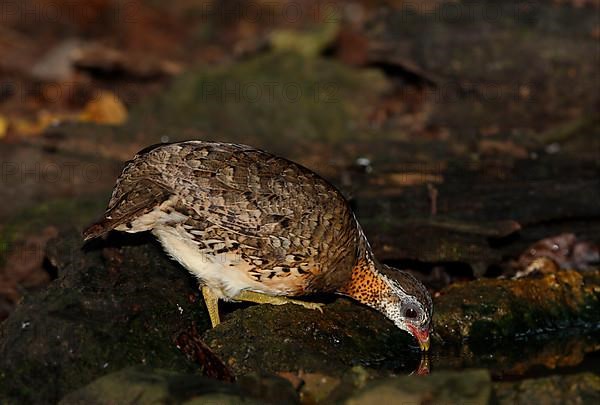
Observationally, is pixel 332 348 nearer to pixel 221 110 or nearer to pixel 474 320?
pixel 474 320

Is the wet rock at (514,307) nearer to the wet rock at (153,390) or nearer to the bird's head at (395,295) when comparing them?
the bird's head at (395,295)

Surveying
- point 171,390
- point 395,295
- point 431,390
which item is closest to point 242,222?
point 395,295

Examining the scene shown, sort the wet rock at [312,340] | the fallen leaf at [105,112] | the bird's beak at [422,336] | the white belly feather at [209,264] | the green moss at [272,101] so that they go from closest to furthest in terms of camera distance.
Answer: the wet rock at [312,340], the white belly feather at [209,264], the bird's beak at [422,336], the green moss at [272,101], the fallen leaf at [105,112]

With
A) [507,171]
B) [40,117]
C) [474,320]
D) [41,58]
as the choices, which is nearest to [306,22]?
[41,58]

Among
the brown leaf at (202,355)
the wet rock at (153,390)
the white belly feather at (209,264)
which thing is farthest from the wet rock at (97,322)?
the wet rock at (153,390)

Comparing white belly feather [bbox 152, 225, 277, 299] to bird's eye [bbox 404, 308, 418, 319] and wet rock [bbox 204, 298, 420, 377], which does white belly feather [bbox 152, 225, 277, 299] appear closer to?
wet rock [bbox 204, 298, 420, 377]

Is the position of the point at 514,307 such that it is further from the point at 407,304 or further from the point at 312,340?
the point at 312,340
